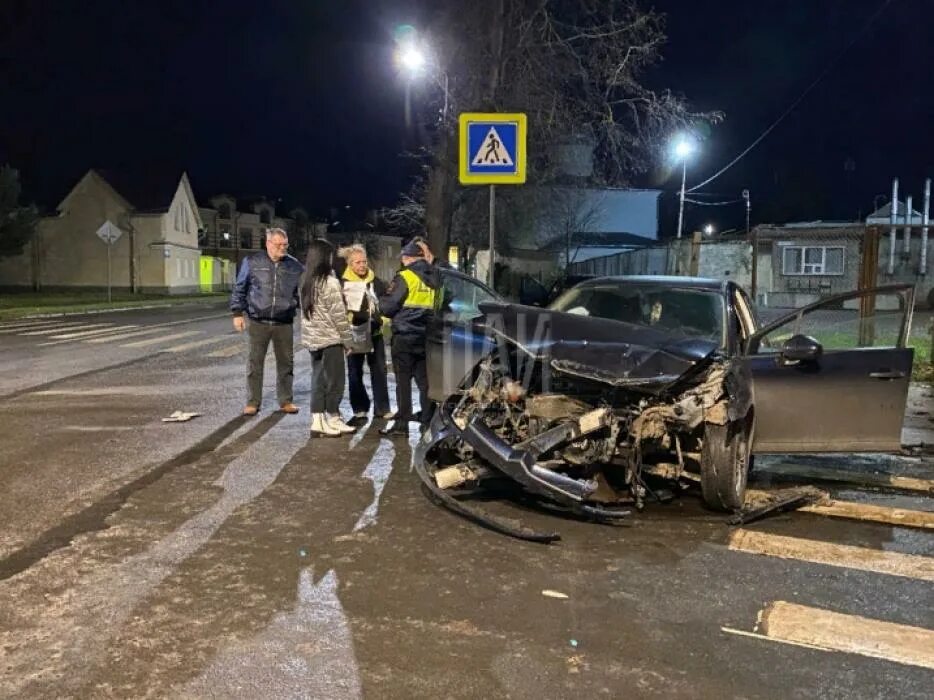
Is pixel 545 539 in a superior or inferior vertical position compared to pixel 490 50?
inferior

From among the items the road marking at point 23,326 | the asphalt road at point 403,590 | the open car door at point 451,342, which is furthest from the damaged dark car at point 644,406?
the road marking at point 23,326

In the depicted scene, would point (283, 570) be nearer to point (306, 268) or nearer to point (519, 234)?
point (306, 268)

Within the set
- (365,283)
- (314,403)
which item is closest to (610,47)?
(365,283)

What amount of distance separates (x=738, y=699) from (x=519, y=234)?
32.5 m

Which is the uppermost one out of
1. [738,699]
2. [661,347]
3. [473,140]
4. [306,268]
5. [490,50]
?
[490,50]

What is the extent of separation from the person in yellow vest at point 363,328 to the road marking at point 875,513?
13.3 feet

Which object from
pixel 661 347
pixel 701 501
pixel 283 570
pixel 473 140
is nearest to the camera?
pixel 283 570

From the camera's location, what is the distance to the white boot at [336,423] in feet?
23.9

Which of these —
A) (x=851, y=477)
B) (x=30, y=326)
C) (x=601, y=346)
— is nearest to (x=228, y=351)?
(x=30, y=326)

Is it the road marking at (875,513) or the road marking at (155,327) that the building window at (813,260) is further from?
the road marking at (875,513)

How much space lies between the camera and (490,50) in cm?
1628

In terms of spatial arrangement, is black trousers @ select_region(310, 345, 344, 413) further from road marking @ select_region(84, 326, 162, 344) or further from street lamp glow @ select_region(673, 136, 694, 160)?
street lamp glow @ select_region(673, 136, 694, 160)

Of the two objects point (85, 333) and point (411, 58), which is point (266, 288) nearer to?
point (411, 58)

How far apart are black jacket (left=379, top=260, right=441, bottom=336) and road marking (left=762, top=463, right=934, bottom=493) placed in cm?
315
